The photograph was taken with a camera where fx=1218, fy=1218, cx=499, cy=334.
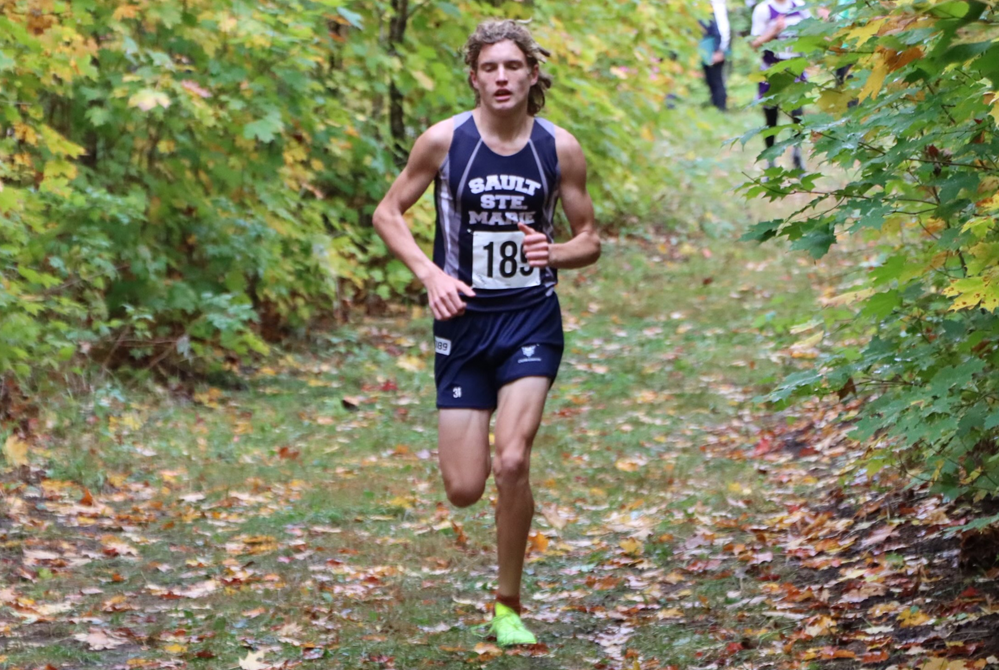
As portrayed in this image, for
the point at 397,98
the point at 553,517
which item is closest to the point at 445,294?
the point at 553,517

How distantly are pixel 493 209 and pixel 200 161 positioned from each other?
4848 millimetres

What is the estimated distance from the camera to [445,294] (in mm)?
4434

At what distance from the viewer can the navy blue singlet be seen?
454cm

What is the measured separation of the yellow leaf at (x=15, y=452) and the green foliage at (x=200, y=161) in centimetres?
51

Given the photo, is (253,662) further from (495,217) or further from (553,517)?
(553,517)

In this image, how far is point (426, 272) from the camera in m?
4.50

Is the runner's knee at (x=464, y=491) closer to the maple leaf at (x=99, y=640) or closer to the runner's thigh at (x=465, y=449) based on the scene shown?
the runner's thigh at (x=465, y=449)

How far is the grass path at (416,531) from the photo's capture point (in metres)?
4.38

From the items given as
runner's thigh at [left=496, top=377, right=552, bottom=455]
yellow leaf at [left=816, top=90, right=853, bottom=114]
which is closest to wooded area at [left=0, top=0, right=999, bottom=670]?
yellow leaf at [left=816, top=90, right=853, bottom=114]

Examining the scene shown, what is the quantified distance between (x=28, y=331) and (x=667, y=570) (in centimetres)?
376

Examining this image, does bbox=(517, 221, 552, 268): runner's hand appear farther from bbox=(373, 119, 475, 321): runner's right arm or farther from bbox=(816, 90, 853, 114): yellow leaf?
bbox=(816, 90, 853, 114): yellow leaf

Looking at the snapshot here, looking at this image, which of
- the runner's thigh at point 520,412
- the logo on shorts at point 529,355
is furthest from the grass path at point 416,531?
the logo on shorts at point 529,355

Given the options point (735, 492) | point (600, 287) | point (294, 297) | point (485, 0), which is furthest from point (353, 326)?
point (735, 492)

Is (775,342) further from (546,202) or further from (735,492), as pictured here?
(546,202)
